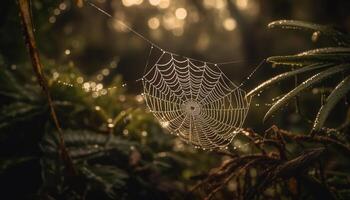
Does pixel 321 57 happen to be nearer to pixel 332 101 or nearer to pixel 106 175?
Result: pixel 332 101

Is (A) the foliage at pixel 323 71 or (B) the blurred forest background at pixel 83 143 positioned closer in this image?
(A) the foliage at pixel 323 71

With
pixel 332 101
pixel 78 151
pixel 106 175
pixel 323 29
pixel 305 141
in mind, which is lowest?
pixel 106 175

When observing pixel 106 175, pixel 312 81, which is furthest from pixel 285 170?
pixel 106 175

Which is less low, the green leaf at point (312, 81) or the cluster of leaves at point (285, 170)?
the green leaf at point (312, 81)

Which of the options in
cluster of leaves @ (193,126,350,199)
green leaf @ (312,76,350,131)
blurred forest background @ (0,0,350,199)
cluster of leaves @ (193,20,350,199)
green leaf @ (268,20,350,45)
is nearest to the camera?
green leaf @ (312,76,350,131)

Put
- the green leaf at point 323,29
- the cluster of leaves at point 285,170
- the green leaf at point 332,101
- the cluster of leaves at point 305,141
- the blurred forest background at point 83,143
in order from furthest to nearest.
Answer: the blurred forest background at point 83,143 → the cluster of leaves at point 285,170 → the green leaf at point 323,29 → the cluster of leaves at point 305,141 → the green leaf at point 332,101

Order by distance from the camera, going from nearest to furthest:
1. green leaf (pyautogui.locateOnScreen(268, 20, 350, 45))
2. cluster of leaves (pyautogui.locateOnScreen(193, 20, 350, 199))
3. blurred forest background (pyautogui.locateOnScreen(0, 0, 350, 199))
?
cluster of leaves (pyautogui.locateOnScreen(193, 20, 350, 199)), green leaf (pyautogui.locateOnScreen(268, 20, 350, 45)), blurred forest background (pyautogui.locateOnScreen(0, 0, 350, 199))

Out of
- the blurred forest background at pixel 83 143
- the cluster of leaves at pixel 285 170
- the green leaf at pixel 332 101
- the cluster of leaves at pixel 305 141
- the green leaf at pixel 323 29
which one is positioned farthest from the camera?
the blurred forest background at pixel 83 143

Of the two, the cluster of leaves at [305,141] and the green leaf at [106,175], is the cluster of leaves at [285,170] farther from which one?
the green leaf at [106,175]

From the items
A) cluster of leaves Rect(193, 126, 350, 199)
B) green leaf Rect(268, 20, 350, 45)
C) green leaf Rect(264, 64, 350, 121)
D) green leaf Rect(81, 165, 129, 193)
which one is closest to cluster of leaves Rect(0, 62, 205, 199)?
green leaf Rect(81, 165, 129, 193)

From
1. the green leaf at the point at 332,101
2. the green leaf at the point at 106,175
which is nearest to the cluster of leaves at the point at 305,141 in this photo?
the green leaf at the point at 332,101

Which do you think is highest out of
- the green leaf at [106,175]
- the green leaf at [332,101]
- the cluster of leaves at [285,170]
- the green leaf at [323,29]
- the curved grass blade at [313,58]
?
the green leaf at [323,29]

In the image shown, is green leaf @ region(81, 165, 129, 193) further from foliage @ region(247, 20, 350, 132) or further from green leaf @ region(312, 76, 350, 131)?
green leaf @ region(312, 76, 350, 131)
